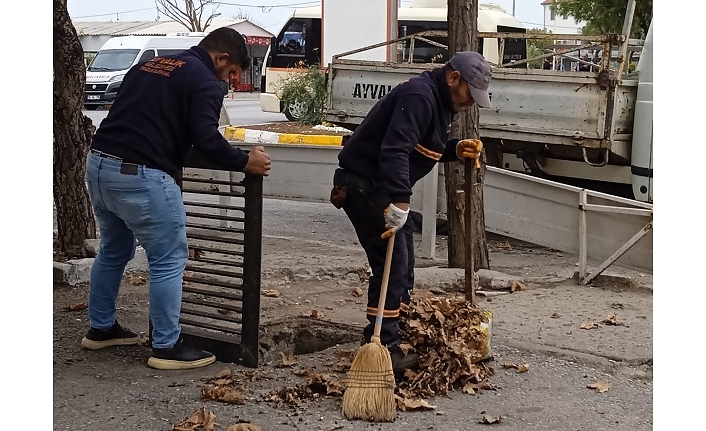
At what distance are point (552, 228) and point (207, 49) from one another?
13.1 feet

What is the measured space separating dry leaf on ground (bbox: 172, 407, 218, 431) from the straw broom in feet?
2.13

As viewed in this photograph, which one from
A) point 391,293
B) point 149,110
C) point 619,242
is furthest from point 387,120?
point 619,242

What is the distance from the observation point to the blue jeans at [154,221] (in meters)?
4.89

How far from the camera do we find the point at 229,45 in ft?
16.6

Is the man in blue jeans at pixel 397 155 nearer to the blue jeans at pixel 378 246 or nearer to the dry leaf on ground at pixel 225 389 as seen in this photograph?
the blue jeans at pixel 378 246

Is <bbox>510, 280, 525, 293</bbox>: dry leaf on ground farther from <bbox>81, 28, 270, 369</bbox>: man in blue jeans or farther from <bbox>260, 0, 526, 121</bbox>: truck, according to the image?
<bbox>260, 0, 526, 121</bbox>: truck

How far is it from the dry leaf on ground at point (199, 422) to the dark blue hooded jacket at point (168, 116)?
4.28 feet

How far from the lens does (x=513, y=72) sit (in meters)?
10.0

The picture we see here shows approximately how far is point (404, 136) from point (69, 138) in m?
3.69

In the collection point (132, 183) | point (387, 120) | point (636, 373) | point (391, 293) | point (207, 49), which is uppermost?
point (207, 49)

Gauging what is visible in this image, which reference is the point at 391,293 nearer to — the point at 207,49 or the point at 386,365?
the point at 386,365

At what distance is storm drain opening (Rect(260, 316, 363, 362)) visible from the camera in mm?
6023

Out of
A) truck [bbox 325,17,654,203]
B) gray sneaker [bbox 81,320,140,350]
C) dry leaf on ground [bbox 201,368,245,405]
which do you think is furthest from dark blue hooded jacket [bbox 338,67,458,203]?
truck [bbox 325,17,654,203]

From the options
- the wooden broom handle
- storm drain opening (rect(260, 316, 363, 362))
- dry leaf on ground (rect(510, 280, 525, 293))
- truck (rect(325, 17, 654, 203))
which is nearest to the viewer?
the wooden broom handle
